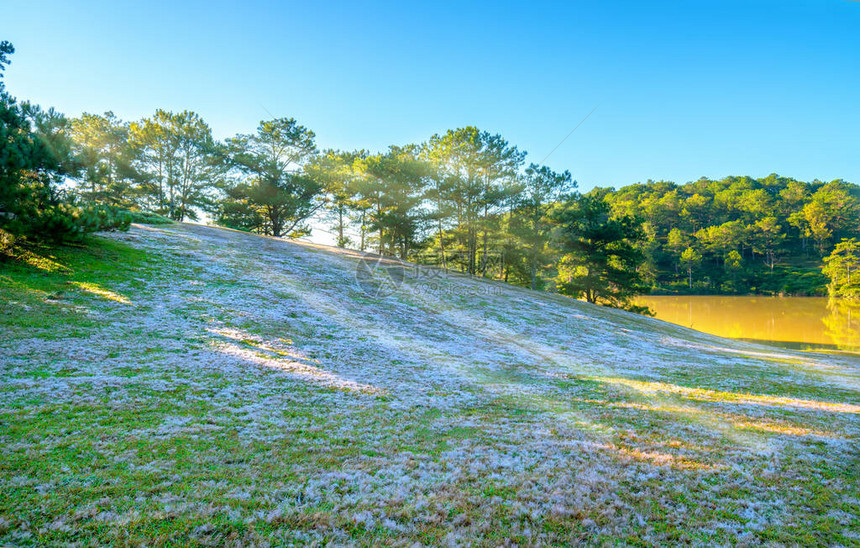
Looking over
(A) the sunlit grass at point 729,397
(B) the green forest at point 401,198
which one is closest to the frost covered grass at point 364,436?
(A) the sunlit grass at point 729,397

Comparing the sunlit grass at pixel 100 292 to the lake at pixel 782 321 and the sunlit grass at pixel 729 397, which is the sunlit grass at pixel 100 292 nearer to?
the sunlit grass at pixel 729 397

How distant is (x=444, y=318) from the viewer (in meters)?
19.3

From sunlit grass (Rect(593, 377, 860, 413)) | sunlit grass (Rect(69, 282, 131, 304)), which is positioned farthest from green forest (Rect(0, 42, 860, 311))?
sunlit grass (Rect(593, 377, 860, 413))

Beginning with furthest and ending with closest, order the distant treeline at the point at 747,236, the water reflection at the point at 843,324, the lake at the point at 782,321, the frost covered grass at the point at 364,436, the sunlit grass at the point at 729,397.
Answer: the distant treeline at the point at 747,236 < the lake at the point at 782,321 < the water reflection at the point at 843,324 < the sunlit grass at the point at 729,397 < the frost covered grass at the point at 364,436

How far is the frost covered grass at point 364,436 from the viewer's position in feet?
11.5

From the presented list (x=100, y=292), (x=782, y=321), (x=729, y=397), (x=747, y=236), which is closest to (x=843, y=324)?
(x=782, y=321)

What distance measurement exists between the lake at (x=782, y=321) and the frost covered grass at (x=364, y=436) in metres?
28.3

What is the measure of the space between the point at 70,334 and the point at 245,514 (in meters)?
8.97

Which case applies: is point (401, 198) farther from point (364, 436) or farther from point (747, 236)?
point (747, 236)

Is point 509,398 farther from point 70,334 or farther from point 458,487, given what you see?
point 70,334

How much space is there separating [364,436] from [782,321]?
199 ft

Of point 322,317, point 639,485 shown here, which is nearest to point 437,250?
point 322,317

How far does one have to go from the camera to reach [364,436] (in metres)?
5.67

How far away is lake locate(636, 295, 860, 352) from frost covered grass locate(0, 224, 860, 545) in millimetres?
28321
